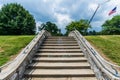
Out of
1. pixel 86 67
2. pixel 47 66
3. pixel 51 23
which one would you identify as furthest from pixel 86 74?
pixel 51 23

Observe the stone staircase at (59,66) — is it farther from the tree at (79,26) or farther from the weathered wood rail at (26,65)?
the tree at (79,26)

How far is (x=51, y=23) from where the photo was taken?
48344mm

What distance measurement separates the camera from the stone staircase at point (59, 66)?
736 centimetres

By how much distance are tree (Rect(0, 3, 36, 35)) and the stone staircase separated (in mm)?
38306

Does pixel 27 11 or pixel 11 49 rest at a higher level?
pixel 27 11

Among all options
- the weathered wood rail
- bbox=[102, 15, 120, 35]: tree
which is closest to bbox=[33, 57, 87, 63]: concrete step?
the weathered wood rail

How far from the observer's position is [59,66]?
8109 millimetres

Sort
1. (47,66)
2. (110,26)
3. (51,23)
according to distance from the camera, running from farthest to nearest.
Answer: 1. (110,26)
2. (51,23)
3. (47,66)

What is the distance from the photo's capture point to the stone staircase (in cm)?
736

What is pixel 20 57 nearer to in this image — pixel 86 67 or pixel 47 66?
pixel 47 66

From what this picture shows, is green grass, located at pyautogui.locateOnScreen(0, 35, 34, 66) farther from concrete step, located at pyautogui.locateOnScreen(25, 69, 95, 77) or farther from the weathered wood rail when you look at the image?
concrete step, located at pyautogui.locateOnScreen(25, 69, 95, 77)

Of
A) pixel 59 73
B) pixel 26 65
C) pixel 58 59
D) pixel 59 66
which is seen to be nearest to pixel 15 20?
pixel 58 59

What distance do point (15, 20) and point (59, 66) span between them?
43191 mm

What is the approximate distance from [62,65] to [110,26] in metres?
61.0
